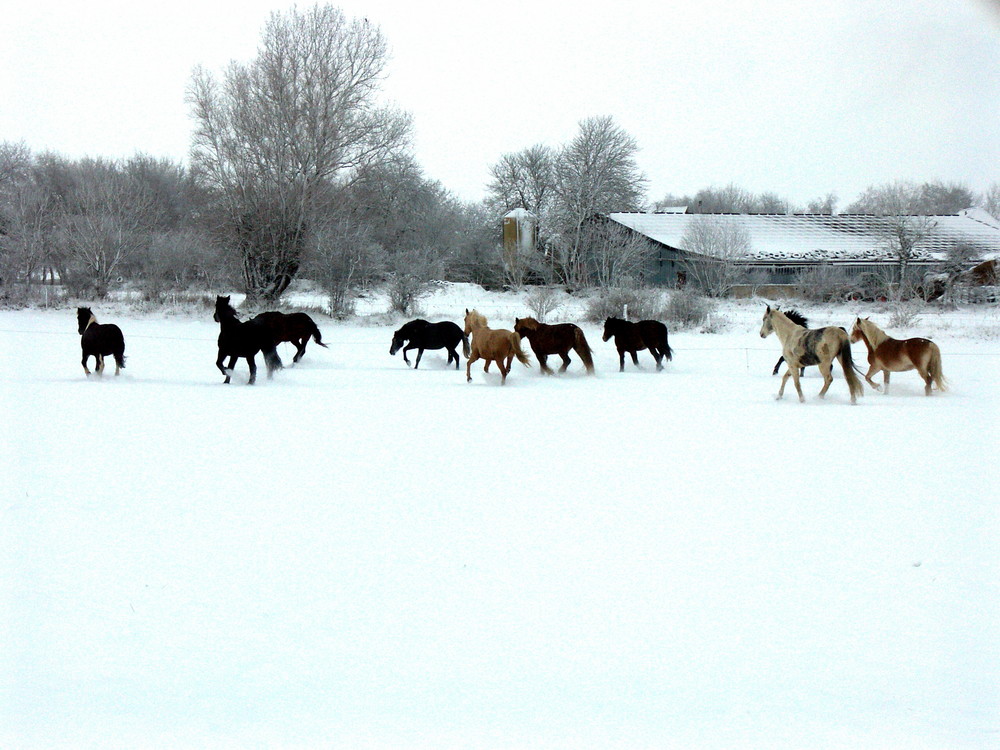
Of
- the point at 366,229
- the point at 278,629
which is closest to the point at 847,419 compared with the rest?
the point at 278,629

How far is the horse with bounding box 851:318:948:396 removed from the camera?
38.1 ft

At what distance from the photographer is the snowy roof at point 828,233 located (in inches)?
1330

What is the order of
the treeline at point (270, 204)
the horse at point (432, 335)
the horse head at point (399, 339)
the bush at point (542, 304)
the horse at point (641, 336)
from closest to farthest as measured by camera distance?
the horse at point (641, 336) → the horse at point (432, 335) → the horse head at point (399, 339) → the bush at point (542, 304) → the treeline at point (270, 204)

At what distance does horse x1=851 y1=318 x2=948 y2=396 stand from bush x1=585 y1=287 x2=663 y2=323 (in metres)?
11.3

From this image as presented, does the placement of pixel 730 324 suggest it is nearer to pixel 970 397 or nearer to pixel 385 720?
pixel 970 397

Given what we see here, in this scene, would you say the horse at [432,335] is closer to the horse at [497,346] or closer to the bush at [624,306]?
the horse at [497,346]

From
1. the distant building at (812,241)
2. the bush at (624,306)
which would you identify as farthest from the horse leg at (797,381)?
the distant building at (812,241)

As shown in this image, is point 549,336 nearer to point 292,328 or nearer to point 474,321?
point 474,321

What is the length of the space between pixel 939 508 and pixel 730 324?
17618 mm

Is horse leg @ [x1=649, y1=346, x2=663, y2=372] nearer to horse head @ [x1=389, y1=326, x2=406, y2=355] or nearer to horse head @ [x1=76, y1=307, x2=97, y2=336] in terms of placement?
horse head @ [x1=389, y1=326, x2=406, y2=355]

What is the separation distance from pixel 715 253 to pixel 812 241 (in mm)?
7789

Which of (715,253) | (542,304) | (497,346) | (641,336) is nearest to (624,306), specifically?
(542,304)

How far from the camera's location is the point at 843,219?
4028cm

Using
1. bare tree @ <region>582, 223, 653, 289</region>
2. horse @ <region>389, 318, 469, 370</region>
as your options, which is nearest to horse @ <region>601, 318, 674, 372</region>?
horse @ <region>389, 318, 469, 370</region>
